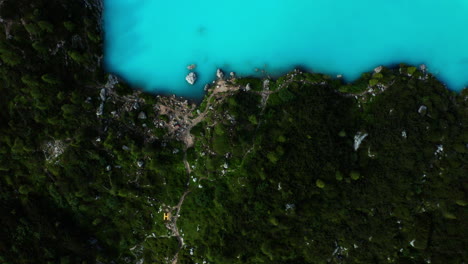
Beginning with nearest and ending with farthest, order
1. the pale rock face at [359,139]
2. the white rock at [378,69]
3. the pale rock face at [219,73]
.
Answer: the pale rock face at [359,139]
the white rock at [378,69]
the pale rock face at [219,73]

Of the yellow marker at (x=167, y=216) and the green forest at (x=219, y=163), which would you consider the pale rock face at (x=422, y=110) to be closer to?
the green forest at (x=219, y=163)

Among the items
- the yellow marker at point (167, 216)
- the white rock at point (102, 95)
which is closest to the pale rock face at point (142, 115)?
the white rock at point (102, 95)

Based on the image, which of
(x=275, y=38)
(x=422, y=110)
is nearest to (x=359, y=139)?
(x=422, y=110)

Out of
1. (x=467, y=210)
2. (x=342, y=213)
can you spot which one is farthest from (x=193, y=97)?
(x=467, y=210)

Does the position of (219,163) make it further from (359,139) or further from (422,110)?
(422,110)

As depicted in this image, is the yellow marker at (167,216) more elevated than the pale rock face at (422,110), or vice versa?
the pale rock face at (422,110)

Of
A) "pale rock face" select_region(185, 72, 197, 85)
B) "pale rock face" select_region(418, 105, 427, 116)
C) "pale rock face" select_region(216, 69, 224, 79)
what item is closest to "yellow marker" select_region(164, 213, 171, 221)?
"pale rock face" select_region(185, 72, 197, 85)
